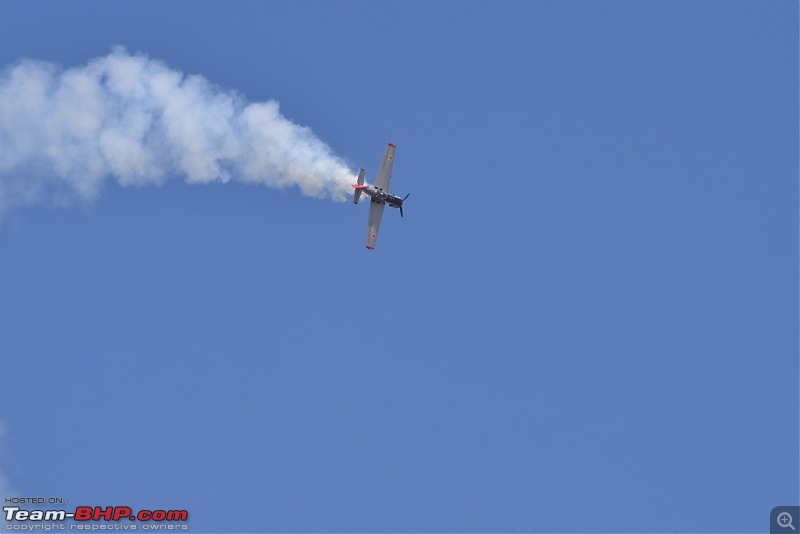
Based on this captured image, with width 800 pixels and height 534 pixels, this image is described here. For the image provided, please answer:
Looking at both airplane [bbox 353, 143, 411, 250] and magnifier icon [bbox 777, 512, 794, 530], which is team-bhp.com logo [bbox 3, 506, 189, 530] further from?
magnifier icon [bbox 777, 512, 794, 530]

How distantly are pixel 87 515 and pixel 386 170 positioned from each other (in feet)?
73.9

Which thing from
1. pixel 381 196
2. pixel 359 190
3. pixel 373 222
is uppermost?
pixel 381 196

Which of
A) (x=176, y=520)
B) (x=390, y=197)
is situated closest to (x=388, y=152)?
(x=390, y=197)

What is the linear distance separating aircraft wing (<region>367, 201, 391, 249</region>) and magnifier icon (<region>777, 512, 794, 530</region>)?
2367cm

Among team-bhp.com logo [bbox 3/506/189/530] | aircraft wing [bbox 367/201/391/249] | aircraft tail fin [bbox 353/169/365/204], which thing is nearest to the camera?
team-bhp.com logo [bbox 3/506/189/530]

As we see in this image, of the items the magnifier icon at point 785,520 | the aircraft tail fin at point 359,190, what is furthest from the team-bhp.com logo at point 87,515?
the magnifier icon at point 785,520

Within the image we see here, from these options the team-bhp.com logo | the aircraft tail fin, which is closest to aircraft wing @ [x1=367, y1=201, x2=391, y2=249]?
the aircraft tail fin

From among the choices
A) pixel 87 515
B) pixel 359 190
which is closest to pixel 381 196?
pixel 359 190

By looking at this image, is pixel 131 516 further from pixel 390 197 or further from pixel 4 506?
pixel 390 197

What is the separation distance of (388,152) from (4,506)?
2524 centimetres

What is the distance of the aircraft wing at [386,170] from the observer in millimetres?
89812

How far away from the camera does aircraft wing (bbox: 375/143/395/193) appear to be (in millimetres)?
89812

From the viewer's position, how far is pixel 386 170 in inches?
3538

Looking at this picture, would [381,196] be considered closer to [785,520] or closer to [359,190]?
[359,190]
